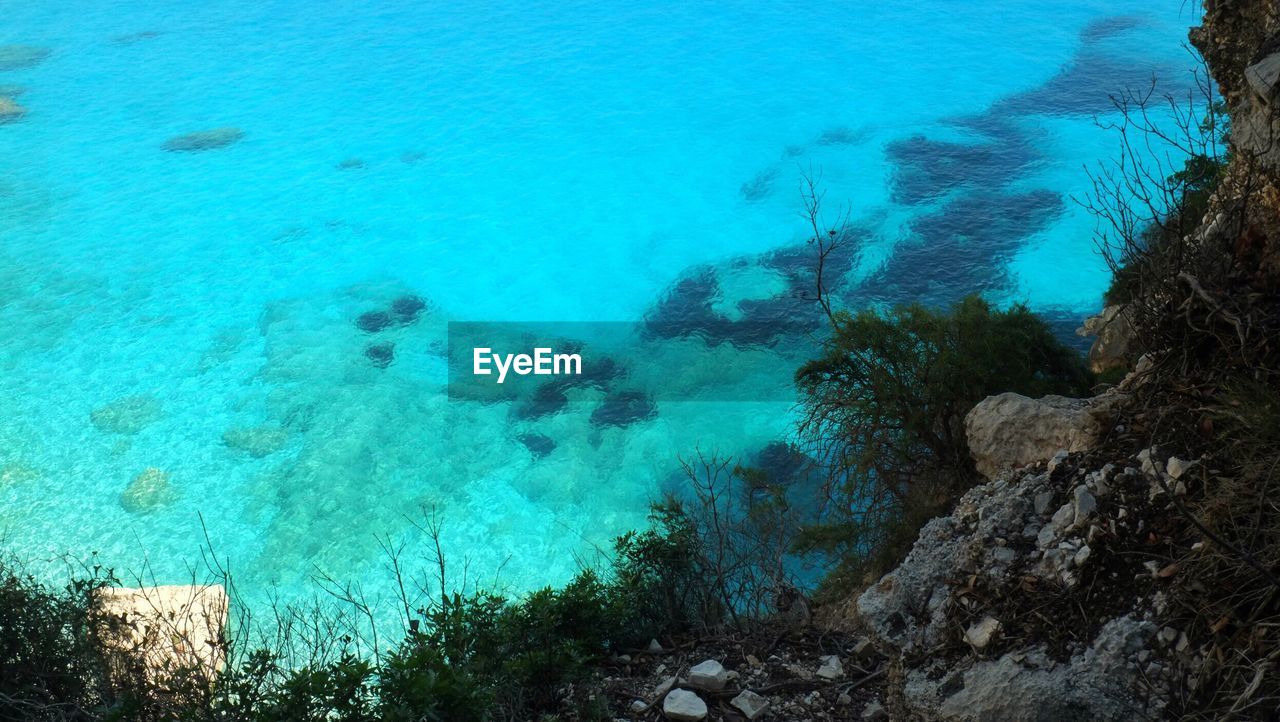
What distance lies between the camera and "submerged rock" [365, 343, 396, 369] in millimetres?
13630

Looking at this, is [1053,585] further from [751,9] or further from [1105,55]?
[751,9]

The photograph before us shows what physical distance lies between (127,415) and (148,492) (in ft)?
5.30

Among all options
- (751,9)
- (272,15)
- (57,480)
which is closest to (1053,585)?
(57,480)

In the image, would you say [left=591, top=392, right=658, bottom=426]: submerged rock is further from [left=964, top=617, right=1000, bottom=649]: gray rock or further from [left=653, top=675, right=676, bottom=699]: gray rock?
[left=964, top=617, right=1000, bottom=649]: gray rock

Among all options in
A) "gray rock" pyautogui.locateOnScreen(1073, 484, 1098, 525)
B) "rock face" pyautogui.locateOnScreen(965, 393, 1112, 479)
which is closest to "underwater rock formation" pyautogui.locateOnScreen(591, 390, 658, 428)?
"rock face" pyautogui.locateOnScreen(965, 393, 1112, 479)

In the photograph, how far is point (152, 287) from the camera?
50.0 ft

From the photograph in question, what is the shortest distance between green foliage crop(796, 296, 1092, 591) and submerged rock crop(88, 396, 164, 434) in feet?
28.5

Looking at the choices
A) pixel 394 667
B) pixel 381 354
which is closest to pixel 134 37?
pixel 381 354

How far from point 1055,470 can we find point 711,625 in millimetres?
2212

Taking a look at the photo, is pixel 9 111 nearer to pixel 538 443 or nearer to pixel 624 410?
pixel 538 443

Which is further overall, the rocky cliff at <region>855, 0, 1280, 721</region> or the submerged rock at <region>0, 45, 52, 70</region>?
the submerged rock at <region>0, 45, 52, 70</region>

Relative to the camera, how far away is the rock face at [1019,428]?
566 centimetres

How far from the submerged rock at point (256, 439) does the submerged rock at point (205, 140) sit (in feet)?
27.1

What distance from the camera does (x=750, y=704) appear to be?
4.71 meters
